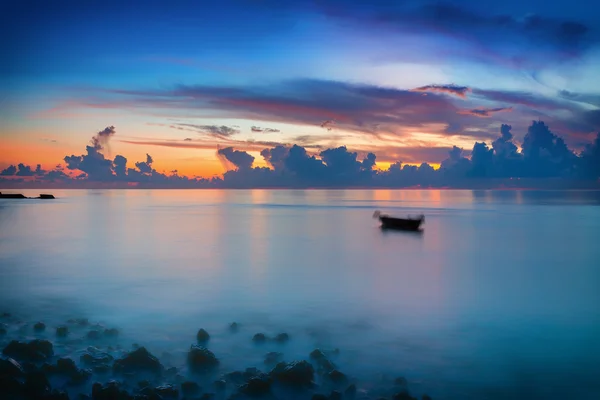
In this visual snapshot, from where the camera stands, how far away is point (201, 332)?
55.3 feet

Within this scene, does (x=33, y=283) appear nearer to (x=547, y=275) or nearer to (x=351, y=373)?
(x=351, y=373)

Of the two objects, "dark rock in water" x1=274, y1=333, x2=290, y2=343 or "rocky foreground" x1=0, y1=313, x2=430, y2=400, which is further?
"dark rock in water" x1=274, y1=333, x2=290, y2=343

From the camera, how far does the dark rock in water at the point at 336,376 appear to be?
12.8 meters

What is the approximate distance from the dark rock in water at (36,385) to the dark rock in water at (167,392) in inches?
93.6

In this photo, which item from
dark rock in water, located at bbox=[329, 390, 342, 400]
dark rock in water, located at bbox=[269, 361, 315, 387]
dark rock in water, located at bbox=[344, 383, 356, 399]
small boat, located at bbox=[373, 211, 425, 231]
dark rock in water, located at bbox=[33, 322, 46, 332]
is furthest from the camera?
small boat, located at bbox=[373, 211, 425, 231]

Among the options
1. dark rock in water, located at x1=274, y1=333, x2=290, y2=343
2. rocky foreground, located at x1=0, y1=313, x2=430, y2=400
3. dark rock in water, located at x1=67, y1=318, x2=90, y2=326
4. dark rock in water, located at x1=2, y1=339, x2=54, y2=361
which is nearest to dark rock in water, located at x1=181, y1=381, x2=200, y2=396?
rocky foreground, located at x1=0, y1=313, x2=430, y2=400

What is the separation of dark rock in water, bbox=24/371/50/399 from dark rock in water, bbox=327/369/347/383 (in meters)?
6.71

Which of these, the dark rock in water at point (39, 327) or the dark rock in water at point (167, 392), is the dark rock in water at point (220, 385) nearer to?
the dark rock in water at point (167, 392)

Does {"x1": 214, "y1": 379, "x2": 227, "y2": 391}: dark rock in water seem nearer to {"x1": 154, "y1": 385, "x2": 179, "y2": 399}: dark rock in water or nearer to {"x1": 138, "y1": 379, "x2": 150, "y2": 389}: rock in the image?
{"x1": 154, "y1": 385, "x2": 179, "y2": 399}: dark rock in water

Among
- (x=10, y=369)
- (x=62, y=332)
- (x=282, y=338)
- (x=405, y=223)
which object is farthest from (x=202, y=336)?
(x=405, y=223)

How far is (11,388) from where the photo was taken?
10797mm

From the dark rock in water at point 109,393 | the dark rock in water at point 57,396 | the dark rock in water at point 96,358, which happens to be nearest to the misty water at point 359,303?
the dark rock in water at point 96,358

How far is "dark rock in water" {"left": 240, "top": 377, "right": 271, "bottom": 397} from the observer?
38.4ft

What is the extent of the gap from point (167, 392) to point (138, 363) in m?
1.99
